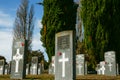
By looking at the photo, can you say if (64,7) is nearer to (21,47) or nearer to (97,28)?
(97,28)

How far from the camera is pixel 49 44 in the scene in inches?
1278

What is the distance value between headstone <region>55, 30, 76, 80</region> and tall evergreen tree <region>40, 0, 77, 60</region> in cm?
2092

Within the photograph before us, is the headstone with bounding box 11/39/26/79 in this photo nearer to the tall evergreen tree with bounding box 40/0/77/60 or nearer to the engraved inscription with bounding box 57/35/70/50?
the engraved inscription with bounding box 57/35/70/50

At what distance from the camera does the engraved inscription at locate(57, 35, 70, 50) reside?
10820 millimetres

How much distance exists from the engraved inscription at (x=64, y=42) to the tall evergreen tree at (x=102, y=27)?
17.8 m

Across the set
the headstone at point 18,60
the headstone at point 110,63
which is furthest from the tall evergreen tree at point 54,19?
the headstone at point 18,60

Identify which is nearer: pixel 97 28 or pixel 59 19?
pixel 97 28

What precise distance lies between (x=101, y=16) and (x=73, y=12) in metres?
5.13

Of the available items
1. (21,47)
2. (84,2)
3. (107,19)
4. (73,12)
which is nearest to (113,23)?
(107,19)

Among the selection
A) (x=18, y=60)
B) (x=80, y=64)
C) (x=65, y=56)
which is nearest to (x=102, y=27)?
(x=80, y=64)

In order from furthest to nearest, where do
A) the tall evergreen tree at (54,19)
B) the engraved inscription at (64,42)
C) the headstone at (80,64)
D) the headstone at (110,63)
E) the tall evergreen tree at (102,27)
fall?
1. the tall evergreen tree at (54,19)
2. the tall evergreen tree at (102,27)
3. the headstone at (80,64)
4. the headstone at (110,63)
5. the engraved inscription at (64,42)

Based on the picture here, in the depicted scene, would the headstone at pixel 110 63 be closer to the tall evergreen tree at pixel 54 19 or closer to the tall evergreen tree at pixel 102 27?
the tall evergreen tree at pixel 102 27

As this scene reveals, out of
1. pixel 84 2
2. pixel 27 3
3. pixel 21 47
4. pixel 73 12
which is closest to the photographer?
pixel 21 47

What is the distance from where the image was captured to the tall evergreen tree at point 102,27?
29047mm
